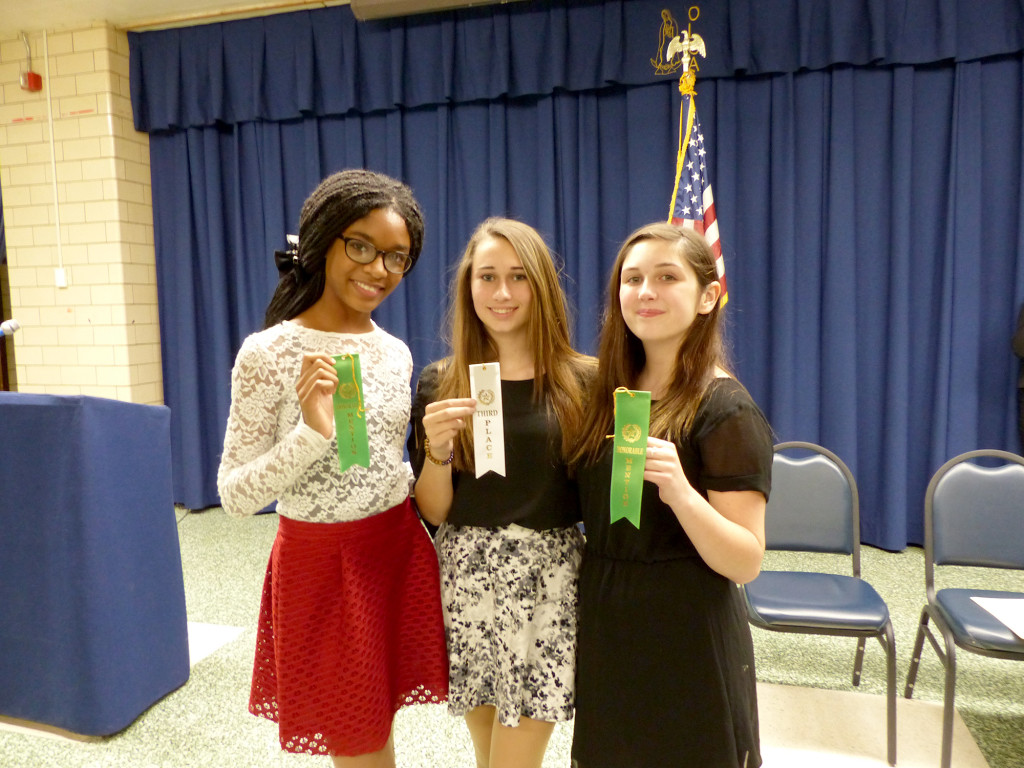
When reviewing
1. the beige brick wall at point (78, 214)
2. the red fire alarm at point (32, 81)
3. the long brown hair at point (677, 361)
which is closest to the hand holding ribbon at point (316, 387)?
the long brown hair at point (677, 361)

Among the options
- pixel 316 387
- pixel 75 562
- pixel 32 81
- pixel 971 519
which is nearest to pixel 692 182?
pixel 971 519

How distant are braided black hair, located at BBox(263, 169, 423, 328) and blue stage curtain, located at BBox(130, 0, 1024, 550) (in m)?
2.69

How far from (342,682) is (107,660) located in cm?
126

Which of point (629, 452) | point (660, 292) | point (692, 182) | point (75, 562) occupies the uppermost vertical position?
point (692, 182)

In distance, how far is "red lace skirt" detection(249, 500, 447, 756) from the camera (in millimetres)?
1209

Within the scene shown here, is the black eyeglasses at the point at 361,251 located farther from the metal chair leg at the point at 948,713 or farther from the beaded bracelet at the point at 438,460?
the metal chair leg at the point at 948,713

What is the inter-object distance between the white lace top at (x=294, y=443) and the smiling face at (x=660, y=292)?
20.9 inches

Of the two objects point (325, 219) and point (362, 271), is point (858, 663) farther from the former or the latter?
point (325, 219)

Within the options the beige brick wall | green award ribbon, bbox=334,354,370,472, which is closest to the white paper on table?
green award ribbon, bbox=334,354,370,472

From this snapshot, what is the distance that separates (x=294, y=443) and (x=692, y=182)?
2984 millimetres

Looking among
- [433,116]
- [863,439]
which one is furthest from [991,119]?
[433,116]

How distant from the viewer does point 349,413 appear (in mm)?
1163

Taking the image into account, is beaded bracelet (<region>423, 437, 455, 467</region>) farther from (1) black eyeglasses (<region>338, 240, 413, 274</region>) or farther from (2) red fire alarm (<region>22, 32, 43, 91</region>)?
(2) red fire alarm (<region>22, 32, 43, 91</region>)

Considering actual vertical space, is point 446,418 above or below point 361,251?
below
